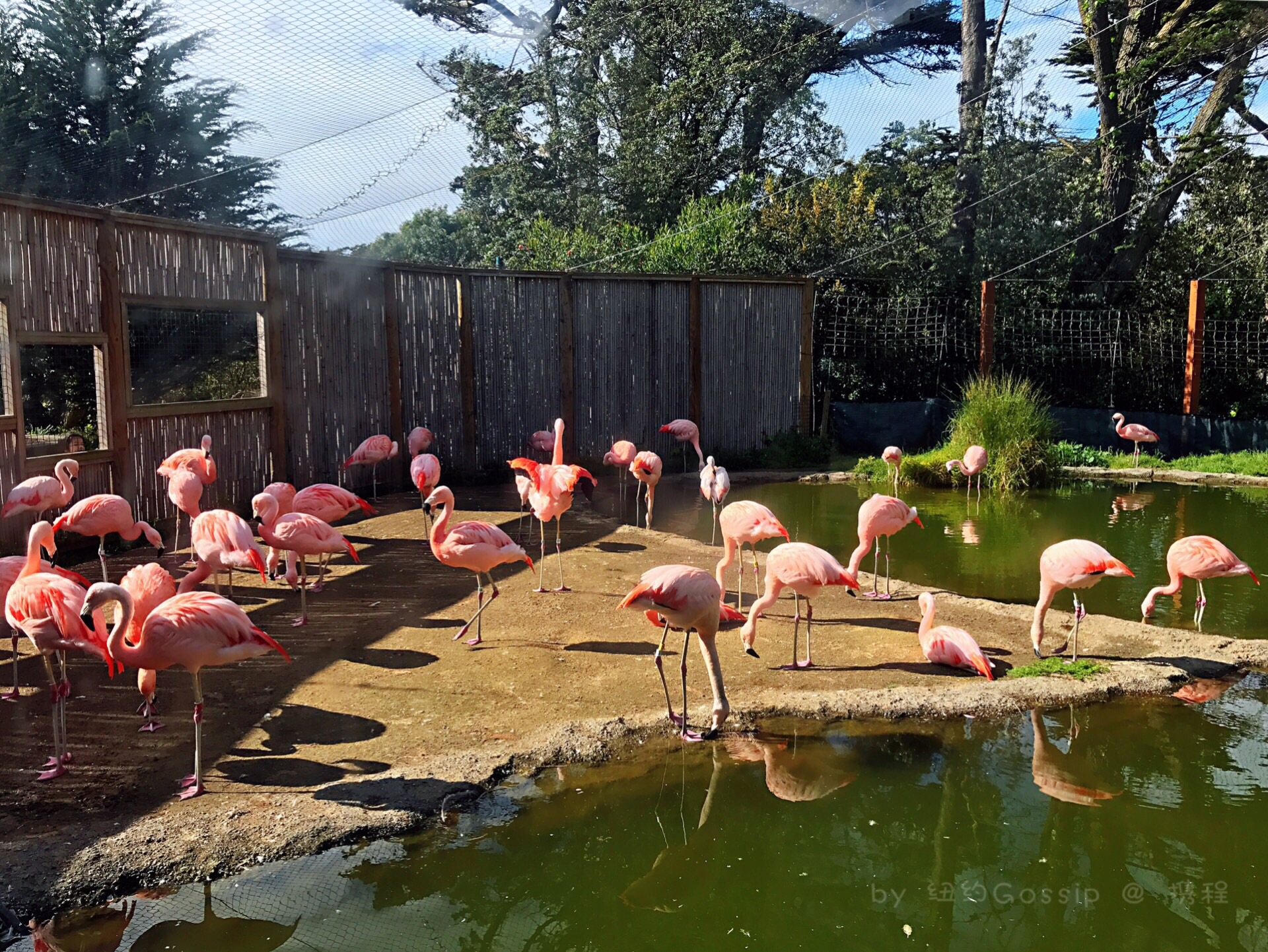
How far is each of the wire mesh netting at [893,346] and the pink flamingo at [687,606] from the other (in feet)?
28.9

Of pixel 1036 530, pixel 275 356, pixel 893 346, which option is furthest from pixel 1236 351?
pixel 275 356

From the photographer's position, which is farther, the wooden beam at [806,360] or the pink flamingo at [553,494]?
the wooden beam at [806,360]

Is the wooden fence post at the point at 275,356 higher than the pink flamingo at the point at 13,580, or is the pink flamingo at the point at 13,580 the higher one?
the wooden fence post at the point at 275,356

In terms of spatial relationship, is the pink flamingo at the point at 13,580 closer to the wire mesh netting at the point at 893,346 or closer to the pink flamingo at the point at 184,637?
the pink flamingo at the point at 184,637

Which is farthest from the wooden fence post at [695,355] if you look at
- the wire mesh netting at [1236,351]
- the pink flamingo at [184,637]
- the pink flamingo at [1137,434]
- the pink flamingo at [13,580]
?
the pink flamingo at [184,637]

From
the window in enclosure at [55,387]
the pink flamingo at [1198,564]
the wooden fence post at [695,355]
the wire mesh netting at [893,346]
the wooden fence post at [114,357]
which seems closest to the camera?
the pink flamingo at [1198,564]

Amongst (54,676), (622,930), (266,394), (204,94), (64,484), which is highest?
(204,94)

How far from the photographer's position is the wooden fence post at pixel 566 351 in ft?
31.9

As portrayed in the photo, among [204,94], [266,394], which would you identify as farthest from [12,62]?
[266,394]

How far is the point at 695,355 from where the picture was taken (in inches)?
412

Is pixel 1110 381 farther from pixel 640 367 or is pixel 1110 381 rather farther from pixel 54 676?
pixel 54 676

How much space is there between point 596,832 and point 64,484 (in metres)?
4.15

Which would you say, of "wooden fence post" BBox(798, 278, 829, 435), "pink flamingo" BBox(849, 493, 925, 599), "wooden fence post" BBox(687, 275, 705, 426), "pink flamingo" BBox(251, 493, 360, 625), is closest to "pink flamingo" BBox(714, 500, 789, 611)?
"pink flamingo" BBox(849, 493, 925, 599)

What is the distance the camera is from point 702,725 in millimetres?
3721
